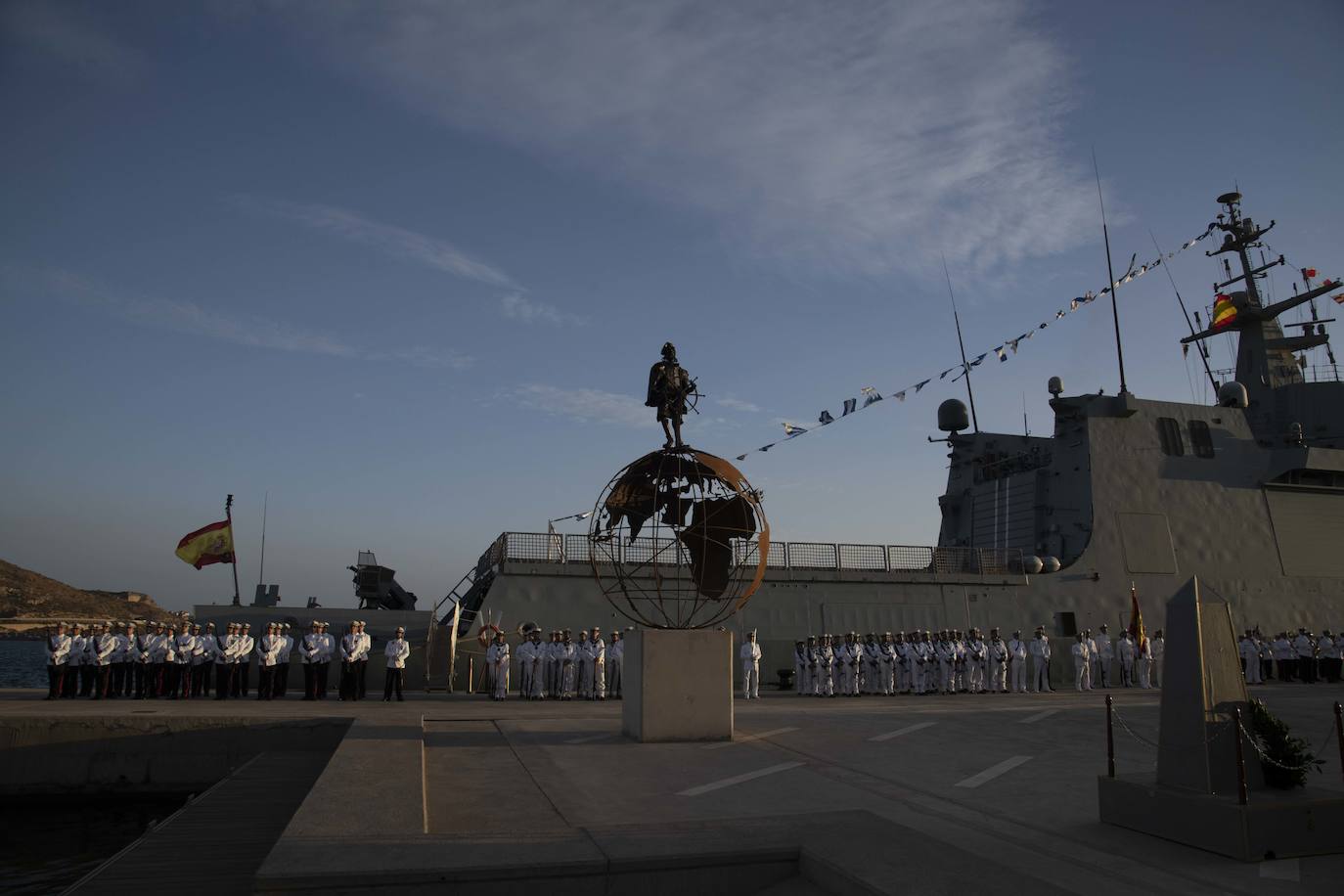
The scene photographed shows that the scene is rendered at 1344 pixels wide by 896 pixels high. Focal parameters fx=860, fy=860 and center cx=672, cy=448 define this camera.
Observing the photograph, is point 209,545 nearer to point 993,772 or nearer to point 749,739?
point 749,739

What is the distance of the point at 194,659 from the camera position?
650 inches

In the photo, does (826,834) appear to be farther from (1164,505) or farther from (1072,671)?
(1164,505)

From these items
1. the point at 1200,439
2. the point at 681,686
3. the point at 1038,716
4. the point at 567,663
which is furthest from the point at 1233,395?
the point at 681,686

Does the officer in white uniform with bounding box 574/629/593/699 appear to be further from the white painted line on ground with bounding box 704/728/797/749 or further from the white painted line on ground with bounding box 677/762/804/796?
the white painted line on ground with bounding box 677/762/804/796

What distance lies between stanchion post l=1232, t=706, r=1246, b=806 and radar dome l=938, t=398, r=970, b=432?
81.6 feet

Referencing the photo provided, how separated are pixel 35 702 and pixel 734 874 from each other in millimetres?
14721

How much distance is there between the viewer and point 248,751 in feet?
37.9

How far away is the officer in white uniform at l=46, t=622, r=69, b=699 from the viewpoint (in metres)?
15.7

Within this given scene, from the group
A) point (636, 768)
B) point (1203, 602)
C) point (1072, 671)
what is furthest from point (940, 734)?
point (1072, 671)

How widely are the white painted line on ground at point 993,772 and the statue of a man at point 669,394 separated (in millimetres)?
4995

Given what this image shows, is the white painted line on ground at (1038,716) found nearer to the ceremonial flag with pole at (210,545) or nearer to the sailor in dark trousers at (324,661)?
the sailor in dark trousers at (324,661)

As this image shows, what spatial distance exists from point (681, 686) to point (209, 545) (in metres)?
15.0

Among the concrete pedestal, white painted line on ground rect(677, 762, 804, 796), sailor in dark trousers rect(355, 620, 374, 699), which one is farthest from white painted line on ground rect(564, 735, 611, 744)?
sailor in dark trousers rect(355, 620, 374, 699)

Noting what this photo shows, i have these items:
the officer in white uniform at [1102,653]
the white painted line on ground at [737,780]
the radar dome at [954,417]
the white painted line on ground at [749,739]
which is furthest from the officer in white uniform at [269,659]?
the radar dome at [954,417]
